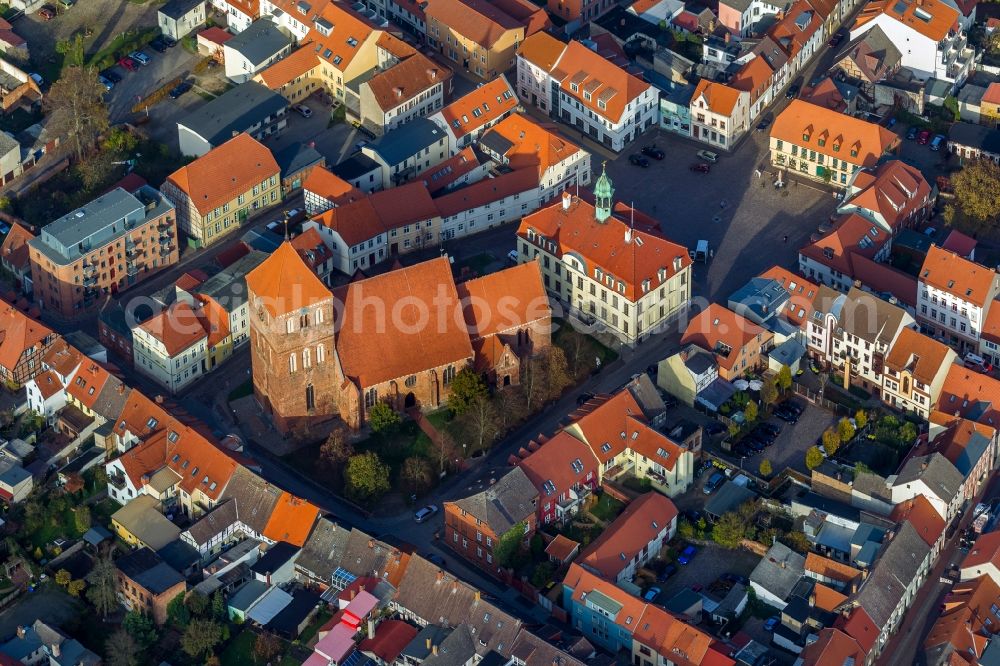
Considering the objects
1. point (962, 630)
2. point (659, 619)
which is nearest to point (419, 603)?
point (659, 619)

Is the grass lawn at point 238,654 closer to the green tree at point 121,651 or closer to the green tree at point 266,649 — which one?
the green tree at point 266,649

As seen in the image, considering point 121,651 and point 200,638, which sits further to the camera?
point 200,638

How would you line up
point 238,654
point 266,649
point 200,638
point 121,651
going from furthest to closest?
point 238,654, point 266,649, point 200,638, point 121,651

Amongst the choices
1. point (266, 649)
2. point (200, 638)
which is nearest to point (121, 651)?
point (200, 638)

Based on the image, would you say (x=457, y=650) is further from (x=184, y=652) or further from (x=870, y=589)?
(x=870, y=589)

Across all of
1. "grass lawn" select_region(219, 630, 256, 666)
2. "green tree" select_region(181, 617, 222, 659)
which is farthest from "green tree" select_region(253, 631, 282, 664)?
"green tree" select_region(181, 617, 222, 659)

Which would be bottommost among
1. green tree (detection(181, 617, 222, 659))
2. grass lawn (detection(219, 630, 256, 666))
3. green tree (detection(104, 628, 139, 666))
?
grass lawn (detection(219, 630, 256, 666))

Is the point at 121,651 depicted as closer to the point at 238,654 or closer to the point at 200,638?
the point at 200,638

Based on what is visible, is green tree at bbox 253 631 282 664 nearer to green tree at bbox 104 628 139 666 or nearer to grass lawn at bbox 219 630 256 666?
grass lawn at bbox 219 630 256 666
